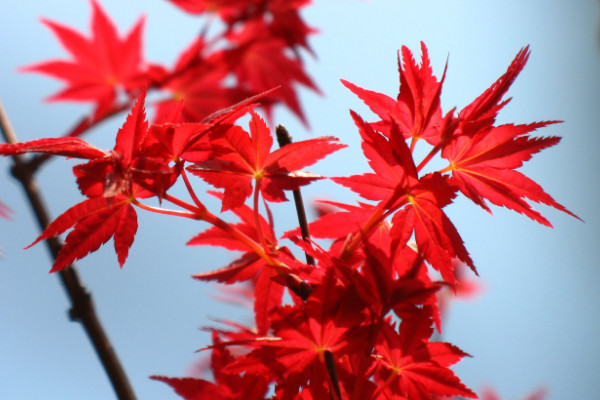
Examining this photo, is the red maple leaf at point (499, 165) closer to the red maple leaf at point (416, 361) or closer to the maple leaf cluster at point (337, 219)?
the maple leaf cluster at point (337, 219)

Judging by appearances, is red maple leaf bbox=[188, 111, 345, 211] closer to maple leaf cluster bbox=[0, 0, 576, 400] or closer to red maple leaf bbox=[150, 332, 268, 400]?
maple leaf cluster bbox=[0, 0, 576, 400]

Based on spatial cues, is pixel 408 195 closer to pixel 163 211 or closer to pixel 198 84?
pixel 163 211

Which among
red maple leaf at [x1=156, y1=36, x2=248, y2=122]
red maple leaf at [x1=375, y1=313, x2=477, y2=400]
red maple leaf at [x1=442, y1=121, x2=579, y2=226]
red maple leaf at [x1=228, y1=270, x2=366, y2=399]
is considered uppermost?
red maple leaf at [x1=156, y1=36, x2=248, y2=122]

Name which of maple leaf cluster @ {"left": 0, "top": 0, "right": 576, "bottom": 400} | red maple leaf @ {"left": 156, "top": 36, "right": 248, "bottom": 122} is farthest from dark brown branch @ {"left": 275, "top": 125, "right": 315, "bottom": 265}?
red maple leaf @ {"left": 156, "top": 36, "right": 248, "bottom": 122}

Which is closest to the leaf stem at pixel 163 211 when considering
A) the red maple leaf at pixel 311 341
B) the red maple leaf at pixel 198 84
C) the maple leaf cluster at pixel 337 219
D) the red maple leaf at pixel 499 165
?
the maple leaf cluster at pixel 337 219

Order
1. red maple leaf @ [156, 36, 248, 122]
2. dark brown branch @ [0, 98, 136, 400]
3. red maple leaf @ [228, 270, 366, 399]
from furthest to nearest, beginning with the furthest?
red maple leaf @ [156, 36, 248, 122]
dark brown branch @ [0, 98, 136, 400]
red maple leaf @ [228, 270, 366, 399]

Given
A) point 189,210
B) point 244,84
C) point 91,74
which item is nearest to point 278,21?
point 244,84

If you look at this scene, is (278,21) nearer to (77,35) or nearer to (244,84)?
(244,84)
